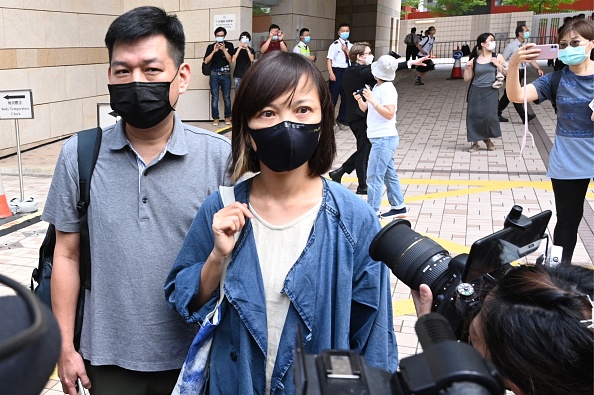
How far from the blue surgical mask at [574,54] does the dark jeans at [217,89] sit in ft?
29.1

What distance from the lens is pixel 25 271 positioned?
16.9ft

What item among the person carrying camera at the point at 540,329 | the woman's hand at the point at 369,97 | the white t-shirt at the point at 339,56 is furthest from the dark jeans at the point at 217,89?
the person carrying camera at the point at 540,329

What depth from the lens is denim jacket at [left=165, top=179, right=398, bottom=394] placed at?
5.45ft

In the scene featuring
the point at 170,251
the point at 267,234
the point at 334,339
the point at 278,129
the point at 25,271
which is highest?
the point at 278,129

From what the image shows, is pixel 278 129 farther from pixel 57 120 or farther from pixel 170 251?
pixel 57 120

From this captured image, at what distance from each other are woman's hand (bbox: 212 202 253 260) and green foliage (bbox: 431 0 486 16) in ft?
152

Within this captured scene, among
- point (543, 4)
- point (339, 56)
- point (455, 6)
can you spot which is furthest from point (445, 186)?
point (455, 6)

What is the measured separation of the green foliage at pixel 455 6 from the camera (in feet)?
145

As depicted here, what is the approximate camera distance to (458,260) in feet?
5.06

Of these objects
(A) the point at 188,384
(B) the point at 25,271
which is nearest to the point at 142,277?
(A) the point at 188,384

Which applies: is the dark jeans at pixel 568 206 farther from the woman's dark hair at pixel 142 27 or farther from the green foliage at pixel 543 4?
the green foliage at pixel 543 4

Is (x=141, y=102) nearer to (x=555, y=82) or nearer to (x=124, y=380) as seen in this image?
(x=124, y=380)

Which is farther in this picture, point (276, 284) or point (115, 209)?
point (115, 209)

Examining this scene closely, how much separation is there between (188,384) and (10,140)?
30.8 ft
